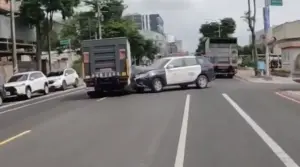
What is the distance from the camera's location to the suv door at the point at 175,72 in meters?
28.1

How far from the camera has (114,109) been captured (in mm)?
18797

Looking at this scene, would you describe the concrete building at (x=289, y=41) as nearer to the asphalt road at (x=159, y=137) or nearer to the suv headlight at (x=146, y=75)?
the suv headlight at (x=146, y=75)

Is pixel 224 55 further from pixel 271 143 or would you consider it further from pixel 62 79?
pixel 271 143

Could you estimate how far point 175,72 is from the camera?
28203 mm

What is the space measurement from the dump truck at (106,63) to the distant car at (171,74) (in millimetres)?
1173

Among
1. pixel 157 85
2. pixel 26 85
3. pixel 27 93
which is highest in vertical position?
pixel 26 85

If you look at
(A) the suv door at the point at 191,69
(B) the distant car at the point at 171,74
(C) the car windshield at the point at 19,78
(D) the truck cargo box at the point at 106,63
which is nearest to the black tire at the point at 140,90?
(B) the distant car at the point at 171,74

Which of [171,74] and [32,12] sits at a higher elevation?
[32,12]

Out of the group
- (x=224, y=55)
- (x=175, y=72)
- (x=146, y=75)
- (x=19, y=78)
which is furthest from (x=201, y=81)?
(x=224, y=55)

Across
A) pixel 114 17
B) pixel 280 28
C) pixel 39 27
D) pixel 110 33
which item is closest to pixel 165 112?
pixel 39 27

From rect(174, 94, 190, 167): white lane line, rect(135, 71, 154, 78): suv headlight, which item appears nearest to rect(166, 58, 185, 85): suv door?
rect(135, 71, 154, 78): suv headlight

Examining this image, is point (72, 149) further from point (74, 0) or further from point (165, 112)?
point (74, 0)

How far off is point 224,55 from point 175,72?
20.1m

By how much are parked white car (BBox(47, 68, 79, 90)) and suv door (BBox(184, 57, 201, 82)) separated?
1296 centimetres
